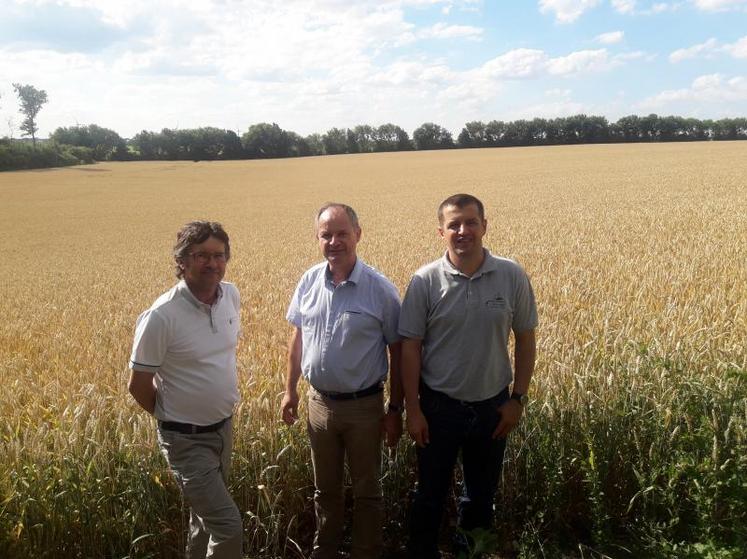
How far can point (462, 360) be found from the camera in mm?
2996

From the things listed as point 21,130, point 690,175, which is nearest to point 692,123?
point 690,175

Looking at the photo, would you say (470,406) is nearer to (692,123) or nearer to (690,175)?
(690,175)

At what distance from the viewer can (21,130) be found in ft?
271

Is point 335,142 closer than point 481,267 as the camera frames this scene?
No

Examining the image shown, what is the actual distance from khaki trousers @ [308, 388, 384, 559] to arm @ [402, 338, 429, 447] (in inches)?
6.9

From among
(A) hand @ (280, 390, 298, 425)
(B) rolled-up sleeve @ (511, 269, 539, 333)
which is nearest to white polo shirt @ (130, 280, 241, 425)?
(A) hand @ (280, 390, 298, 425)

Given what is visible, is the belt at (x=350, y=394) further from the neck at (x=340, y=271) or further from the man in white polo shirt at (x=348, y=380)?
the neck at (x=340, y=271)

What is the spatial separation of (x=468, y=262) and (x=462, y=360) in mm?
499

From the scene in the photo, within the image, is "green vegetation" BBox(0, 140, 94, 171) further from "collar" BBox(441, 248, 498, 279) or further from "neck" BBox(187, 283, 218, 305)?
"collar" BBox(441, 248, 498, 279)

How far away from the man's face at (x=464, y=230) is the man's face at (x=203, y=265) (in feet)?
3.73

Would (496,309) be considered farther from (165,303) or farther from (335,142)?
(335,142)

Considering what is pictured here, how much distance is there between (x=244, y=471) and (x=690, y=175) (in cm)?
3218

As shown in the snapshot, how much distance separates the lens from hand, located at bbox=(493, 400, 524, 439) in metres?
3.03

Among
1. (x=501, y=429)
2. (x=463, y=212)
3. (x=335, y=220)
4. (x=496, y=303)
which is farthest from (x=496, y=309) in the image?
(x=335, y=220)
